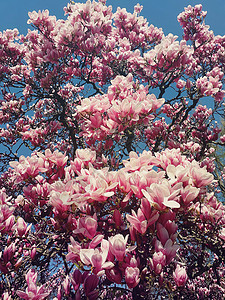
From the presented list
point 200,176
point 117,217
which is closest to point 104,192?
point 117,217

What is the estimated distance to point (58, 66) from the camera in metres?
4.84

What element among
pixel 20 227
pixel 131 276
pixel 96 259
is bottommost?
pixel 131 276

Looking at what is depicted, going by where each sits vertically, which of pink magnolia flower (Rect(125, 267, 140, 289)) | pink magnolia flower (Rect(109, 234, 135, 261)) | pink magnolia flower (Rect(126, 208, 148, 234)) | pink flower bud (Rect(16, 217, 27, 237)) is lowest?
pink magnolia flower (Rect(125, 267, 140, 289))

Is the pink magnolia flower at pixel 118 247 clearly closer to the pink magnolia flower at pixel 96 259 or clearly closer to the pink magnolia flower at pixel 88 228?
the pink magnolia flower at pixel 96 259

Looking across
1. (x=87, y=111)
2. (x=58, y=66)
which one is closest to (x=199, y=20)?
(x=58, y=66)

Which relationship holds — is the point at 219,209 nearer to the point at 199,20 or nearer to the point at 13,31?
the point at 13,31

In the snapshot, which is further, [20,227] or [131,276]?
[20,227]

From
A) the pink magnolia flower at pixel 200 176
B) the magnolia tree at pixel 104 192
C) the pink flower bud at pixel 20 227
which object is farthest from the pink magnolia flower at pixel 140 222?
the pink flower bud at pixel 20 227

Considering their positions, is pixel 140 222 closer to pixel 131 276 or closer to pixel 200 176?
pixel 131 276

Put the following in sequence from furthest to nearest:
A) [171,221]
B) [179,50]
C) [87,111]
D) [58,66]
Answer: [58,66] < [179,50] < [87,111] < [171,221]

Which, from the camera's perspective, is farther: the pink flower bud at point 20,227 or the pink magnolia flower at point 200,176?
the pink flower bud at point 20,227

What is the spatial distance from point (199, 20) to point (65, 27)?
4422 mm

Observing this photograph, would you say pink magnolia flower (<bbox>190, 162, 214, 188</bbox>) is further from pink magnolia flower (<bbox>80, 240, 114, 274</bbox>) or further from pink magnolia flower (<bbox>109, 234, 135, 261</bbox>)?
pink magnolia flower (<bbox>80, 240, 114, 274</bbox>)

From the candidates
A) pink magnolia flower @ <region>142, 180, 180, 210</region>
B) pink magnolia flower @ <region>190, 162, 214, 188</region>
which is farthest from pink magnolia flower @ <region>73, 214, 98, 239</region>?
pink magnolia flower @ <region>190, 162, 214, 188</region>
